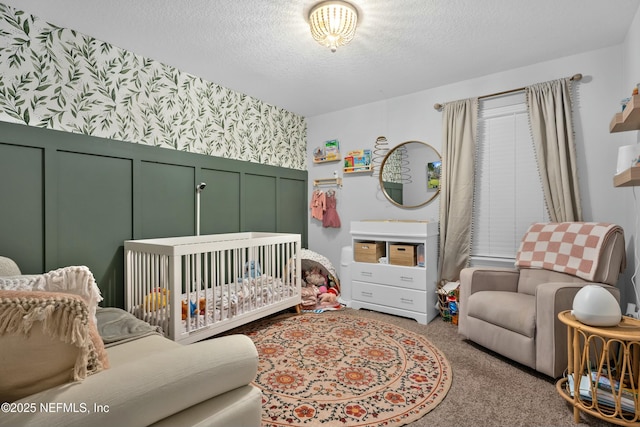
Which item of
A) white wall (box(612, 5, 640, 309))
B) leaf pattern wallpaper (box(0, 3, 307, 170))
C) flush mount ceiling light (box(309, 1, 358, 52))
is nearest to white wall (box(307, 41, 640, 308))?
white wall (box(612, 5, 640, 309))

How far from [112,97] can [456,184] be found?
3.21 m

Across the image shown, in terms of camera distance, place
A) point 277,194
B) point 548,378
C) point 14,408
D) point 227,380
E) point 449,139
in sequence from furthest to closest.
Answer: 1. point 277,194
2. point 449,139
3. point 548,378
4. point 227,380
5. point 14,408

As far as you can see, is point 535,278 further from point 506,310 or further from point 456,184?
point 456,184

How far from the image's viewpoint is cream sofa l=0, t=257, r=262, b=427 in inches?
30.3

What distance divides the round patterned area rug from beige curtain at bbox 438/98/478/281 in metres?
0.98

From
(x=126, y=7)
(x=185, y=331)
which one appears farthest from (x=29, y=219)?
(x=126, y=7)

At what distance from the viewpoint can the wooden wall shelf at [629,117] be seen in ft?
5.12

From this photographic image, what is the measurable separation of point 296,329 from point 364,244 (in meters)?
1.17

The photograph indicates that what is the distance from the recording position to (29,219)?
83.7 inches

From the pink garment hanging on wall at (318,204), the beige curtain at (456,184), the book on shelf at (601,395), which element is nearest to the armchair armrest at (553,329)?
the book on shelf at (601,395)

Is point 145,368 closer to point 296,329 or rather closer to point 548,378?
point 296,329

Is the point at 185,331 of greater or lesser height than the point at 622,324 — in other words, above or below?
below

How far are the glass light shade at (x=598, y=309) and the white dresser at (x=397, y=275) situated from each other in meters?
1.48

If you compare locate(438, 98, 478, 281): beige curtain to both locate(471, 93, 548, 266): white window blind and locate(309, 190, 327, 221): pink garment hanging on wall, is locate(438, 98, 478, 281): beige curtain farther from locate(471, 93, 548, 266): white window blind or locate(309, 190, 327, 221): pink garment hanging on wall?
locate(309, 190, 327, 221): pink garment hanging on wall
